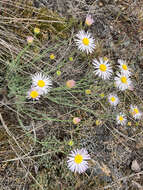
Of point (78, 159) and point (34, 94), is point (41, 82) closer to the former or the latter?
point (34, 94)

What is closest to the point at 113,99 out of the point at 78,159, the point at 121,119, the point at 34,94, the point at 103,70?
the point at 121,119

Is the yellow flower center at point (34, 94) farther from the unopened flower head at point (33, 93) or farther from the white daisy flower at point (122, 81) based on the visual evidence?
the white daisy flower at point (122, 81)

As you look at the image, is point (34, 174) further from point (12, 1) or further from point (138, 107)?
point (12, 1)

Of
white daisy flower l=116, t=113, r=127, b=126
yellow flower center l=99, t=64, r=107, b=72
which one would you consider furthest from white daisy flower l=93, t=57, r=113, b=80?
white daisy flower l=116, t=113, r=127, b=126

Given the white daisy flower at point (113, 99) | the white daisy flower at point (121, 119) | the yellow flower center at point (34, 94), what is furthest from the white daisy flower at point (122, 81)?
the yellow flower center at point (34, 94)

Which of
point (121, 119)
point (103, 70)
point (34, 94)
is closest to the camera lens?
point (34, 94)

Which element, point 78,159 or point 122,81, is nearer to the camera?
point 78,159

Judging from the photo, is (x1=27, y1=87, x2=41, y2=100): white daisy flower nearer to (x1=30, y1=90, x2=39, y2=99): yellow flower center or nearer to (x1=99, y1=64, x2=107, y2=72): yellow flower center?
(x1=30, y1=90, x2=39, y2=99): yellow flower center

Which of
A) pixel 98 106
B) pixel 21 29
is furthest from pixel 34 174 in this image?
pixel 21 29
